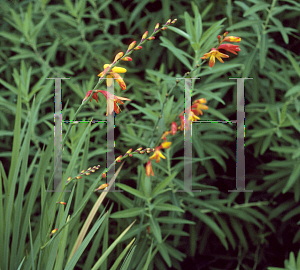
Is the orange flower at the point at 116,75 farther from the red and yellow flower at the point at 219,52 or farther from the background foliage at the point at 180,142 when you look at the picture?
the background foliage at the point at 180,142

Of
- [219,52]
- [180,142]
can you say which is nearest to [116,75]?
[219,52]

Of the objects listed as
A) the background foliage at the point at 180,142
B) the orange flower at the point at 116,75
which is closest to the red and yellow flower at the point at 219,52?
the orange flower at the point at 116,75

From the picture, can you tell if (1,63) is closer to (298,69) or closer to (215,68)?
(215,68)

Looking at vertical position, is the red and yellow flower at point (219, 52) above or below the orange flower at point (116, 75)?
above

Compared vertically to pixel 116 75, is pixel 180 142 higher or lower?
lower

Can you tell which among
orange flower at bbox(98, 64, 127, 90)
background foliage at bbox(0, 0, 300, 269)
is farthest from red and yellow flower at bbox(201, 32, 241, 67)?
background foliage at bbox(0, 0, 300, 269)

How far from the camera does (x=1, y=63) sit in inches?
82.0

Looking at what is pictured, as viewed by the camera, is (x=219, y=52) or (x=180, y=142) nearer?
(x=219, y=52)

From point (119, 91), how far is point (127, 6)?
2.37 feet

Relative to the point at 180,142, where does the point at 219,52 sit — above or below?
above

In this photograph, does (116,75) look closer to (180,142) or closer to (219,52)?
(219,52)

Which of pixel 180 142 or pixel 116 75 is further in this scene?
pixel 180 142

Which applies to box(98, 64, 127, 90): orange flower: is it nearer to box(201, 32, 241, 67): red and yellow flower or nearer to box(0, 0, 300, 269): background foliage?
box(201, 32, 241, 67): red and yellow flower

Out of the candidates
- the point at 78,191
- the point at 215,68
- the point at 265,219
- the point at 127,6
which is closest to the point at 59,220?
the point at 78,191
